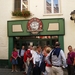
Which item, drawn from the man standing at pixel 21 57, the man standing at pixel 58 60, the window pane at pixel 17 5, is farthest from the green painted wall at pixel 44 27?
the man standing at pixel 58 60

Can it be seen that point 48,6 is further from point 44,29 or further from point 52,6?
point 44,29

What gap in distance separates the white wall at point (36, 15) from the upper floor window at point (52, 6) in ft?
1.10

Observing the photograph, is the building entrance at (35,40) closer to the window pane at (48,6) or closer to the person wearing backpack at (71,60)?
the window pane at (48,6)

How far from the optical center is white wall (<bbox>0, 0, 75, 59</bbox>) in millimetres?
13508

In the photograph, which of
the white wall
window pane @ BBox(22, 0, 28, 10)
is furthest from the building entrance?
window pane @ BBox(22, 0, 28, 10)

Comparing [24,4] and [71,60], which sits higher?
[24,4]

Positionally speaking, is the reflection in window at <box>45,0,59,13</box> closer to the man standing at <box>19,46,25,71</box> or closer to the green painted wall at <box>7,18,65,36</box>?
the green painted wall at <box>7,18,65,36</box>

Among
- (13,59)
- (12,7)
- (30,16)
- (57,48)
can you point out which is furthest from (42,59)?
(12,7)

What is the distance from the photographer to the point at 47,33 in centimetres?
1372

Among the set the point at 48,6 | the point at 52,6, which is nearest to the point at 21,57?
the point at 48,6

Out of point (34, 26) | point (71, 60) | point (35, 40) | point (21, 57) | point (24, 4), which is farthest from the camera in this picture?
point (24, 4)

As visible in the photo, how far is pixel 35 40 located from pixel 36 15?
1.72 meters

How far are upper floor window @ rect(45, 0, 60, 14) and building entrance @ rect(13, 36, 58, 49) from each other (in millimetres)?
1767

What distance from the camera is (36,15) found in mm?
14031
